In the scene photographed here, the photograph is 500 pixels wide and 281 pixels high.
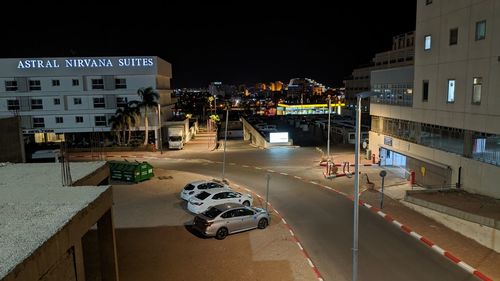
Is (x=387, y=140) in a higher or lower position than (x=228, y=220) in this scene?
higher

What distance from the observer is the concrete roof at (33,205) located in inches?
281

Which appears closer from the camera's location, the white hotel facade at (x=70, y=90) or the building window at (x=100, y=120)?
the white hotel facade at (x=70, y=90)

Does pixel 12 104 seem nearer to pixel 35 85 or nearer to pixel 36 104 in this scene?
pixel 36 104

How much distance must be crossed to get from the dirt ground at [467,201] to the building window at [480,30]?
8773 millimetres

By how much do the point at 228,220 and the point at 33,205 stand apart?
9.28 m

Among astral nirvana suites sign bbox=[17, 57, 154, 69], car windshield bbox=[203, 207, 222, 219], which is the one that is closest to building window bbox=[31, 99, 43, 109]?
astral nirvana suites sign bbox=[17, 57, 154, 69]

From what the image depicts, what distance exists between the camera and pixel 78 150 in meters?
46.6

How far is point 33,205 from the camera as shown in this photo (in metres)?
9.59

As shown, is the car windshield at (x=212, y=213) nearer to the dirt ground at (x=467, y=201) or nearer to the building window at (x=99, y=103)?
the dirt ground at (x=467, y=201)

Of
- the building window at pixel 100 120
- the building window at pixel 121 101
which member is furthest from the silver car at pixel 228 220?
the building window at pixel 100 120

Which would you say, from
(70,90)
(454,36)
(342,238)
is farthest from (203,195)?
(70,90)

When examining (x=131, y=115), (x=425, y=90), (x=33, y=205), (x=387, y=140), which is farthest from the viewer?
(x=131, y=115)

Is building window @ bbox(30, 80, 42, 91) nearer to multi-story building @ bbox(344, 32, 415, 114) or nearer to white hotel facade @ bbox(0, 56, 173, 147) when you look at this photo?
white hotel facade @ bbox(0, 56, 173, 147)

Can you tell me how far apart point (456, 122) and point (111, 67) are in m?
40.1
